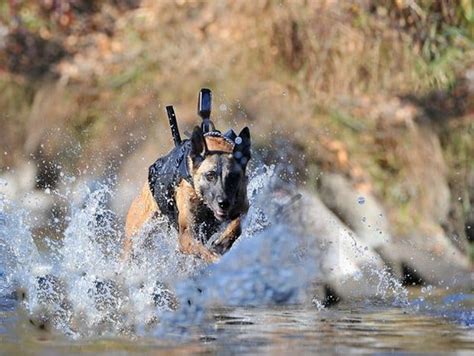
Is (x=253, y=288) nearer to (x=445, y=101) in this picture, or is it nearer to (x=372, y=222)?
(x=372, y=222)

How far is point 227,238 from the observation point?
25.9ft

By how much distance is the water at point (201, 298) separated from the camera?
6715 millimetres

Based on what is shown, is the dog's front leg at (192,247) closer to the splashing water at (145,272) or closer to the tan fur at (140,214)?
the splashing water at (145,272)

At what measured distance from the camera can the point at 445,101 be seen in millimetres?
12781

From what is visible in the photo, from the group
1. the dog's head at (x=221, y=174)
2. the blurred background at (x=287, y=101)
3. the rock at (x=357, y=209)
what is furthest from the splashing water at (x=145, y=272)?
the blurred background at (x=287, y=101)

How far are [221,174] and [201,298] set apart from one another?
32.0 inches

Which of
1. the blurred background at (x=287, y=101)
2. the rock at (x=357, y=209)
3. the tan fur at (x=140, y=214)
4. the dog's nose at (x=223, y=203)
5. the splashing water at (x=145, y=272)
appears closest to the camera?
the splashing water at (x=145, y=272)

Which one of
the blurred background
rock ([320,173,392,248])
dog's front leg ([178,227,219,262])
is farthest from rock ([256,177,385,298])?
dog's front leg ([178,227,219,262])

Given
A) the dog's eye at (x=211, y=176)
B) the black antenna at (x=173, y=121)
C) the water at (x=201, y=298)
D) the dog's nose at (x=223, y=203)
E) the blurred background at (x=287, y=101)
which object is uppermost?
the blurred background at (x=287, y=101)

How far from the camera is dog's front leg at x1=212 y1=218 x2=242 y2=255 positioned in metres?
7.88

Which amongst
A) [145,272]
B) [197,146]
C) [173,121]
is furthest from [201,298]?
[173,121]

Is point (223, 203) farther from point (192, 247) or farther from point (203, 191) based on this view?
point (192, 247)

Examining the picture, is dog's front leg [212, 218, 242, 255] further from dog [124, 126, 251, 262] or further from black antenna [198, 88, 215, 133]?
black antenna [198, 88, 215, 133]

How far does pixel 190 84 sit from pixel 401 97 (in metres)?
2.18
